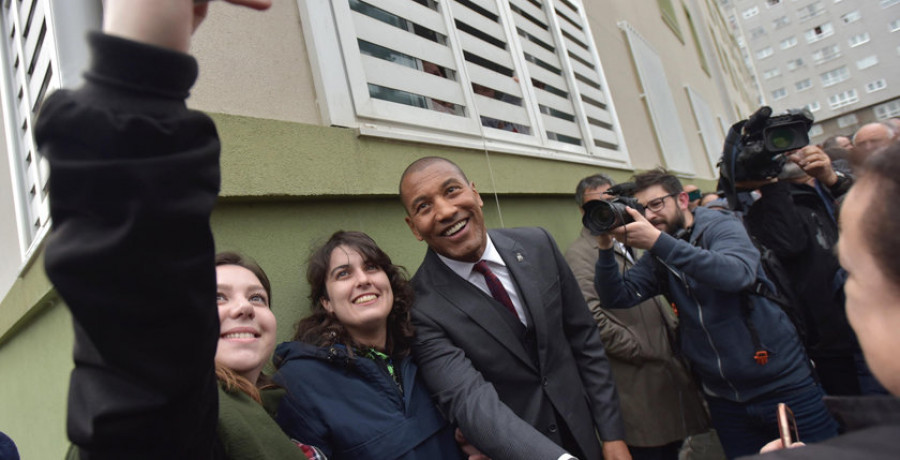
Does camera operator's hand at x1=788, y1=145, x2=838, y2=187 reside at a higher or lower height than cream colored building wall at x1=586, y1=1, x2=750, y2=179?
lower

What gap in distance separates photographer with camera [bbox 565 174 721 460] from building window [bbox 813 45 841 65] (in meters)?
47.7

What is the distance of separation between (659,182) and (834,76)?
157 feet

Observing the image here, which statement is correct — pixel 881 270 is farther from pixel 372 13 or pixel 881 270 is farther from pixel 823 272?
pixel 372 13

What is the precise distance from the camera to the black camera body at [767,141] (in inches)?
96.4

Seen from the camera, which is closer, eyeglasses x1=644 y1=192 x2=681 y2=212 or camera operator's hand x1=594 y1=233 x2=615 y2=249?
camera operator's hand x1=594 y1=233 x2=615 y2=249

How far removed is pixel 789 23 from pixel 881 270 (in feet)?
168

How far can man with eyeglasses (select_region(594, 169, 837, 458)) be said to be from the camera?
2.11 metres

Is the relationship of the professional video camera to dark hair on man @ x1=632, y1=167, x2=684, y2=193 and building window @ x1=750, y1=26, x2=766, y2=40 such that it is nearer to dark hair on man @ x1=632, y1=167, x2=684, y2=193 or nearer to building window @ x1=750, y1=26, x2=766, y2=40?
dark hair on man @ x1=632, y1=167, x2=684, y2=193

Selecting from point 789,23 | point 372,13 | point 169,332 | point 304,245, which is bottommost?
point 169,332

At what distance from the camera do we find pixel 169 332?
0.56 meters

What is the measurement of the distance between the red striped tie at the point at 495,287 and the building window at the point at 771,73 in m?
50.0

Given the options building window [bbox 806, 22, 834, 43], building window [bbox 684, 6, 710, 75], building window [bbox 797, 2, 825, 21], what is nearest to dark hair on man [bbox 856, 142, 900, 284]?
building window [bbox 684, 6, 710, 75]

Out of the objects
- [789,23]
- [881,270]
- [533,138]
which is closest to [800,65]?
[789,23]

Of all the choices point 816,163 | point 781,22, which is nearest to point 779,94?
point 781,22
